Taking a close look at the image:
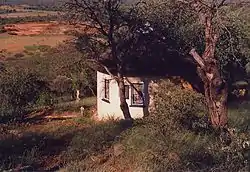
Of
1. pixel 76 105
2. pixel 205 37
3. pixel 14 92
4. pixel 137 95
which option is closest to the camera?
pixel 205 37

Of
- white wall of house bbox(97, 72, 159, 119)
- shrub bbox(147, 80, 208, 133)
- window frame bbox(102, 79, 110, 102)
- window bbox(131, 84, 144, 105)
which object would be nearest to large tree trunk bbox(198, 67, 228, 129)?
shrub bbox(147, 80, 208, 133)

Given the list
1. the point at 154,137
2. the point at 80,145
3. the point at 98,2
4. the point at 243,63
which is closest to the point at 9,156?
the point at 80,145

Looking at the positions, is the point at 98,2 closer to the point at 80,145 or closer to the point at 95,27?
the point at 95,27

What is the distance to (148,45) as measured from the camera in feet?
78.3

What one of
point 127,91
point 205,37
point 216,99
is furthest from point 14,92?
point 216,99

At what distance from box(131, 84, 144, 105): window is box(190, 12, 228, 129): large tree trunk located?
936 centimetres

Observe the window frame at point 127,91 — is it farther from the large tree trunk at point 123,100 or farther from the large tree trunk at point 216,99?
the large tree trunk at point 216,99

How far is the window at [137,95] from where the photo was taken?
24.1 metres

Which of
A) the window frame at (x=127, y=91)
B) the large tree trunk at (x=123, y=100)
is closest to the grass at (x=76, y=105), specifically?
the window frame at (x=127, y=91)

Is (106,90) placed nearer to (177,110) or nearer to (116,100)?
(116,100)

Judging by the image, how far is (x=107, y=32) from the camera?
2205cm

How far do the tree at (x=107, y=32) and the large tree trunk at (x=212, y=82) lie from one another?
23.5 feet

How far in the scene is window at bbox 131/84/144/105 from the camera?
24.1 meters

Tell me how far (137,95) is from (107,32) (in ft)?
12.8
